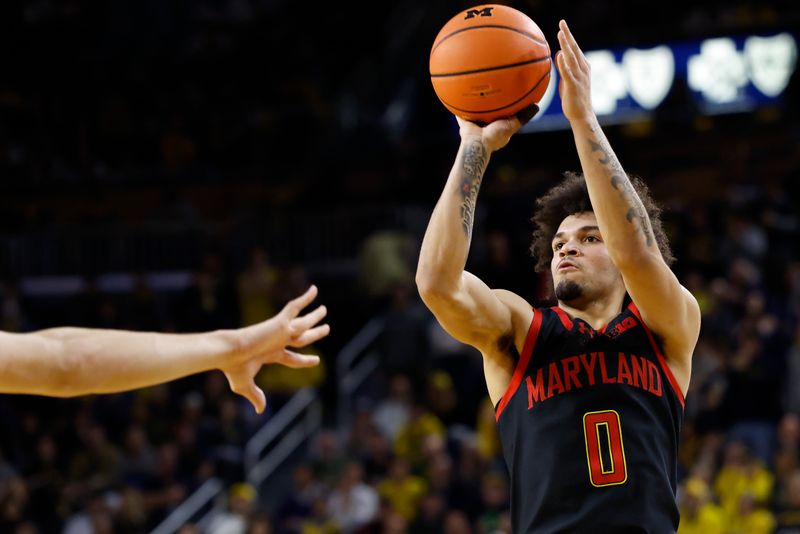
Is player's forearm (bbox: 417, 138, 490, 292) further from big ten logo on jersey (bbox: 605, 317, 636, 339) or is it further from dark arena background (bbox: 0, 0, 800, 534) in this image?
dark arena background (bbox: 0, 0, 800, 534)

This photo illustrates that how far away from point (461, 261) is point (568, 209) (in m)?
0.78

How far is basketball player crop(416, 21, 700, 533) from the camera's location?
3.74 metres

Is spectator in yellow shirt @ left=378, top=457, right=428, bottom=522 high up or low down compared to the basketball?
down

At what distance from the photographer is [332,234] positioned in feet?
48.2

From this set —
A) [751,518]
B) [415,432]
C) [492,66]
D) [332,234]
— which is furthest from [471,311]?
[332,234]

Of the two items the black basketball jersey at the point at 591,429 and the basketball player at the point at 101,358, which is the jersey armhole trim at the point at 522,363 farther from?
the basketball player at the point at 101,358

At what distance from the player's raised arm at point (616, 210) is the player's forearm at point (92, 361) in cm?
147

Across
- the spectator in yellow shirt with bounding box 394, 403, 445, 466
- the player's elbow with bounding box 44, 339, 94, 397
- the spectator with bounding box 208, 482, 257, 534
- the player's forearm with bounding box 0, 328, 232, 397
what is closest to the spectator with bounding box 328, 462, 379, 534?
the spectator in yellow shirt with bounding box 394, 403, 445, 466

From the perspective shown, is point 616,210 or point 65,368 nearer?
point 65,368

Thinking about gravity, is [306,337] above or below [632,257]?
below

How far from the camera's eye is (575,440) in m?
3.78

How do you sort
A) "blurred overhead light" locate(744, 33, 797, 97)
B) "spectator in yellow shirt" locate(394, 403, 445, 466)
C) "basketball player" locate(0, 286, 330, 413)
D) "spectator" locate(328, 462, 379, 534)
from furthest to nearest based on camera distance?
"blurred overhead light" locate(744, 33, 797, 97) → "spectator in yellow shirt" locate(394, 403, 445, 466) → "spectator" locate(328, 462, 379, 534) → "basketball player" locate(0, 286, 330, 413)

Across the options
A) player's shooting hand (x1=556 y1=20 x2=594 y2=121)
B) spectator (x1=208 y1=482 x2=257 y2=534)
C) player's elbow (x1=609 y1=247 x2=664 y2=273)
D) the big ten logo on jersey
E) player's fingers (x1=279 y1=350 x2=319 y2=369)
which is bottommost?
spectator (x1=208 y1=482 x2=257 y2=534)

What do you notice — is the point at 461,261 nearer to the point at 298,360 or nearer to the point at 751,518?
the point at 298,360
